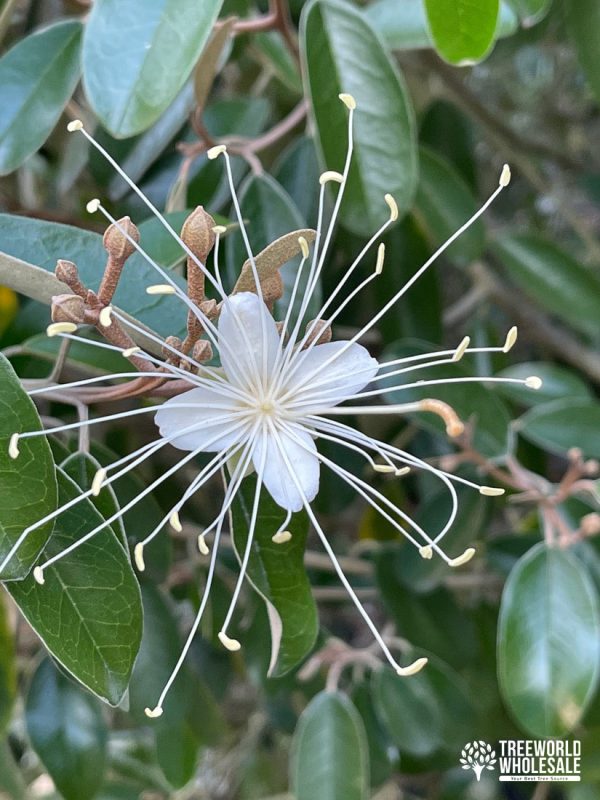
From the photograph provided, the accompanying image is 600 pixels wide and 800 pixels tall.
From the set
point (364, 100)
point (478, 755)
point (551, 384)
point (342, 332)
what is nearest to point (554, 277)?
point (551, 384)

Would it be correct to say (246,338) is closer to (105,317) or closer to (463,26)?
(105,317)

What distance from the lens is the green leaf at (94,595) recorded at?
18.5 inches

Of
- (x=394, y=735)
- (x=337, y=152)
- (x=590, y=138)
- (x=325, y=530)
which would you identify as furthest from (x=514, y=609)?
(x=590, y=138)

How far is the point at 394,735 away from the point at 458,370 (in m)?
0.46

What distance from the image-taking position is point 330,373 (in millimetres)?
487

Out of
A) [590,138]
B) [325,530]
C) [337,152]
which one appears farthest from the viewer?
[590,138]

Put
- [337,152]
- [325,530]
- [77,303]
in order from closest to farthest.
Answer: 1. [77,303]
2. [337,152]
3. [325,530]

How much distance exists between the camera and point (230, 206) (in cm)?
86

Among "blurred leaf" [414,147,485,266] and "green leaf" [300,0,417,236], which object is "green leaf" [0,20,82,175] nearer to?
"green leaf" [300,0,417,236]

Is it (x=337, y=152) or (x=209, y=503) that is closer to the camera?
(x=337, y=152)

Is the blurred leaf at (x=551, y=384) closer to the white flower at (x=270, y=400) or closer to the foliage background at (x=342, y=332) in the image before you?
the foliage background at (x=342, y=332)

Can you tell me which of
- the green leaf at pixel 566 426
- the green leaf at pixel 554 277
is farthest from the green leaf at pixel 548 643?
the green leaf at pixel 554 277

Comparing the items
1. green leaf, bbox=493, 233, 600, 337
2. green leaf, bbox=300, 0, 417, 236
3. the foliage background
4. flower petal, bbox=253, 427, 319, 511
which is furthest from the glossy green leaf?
green leaf, bbox=493, 233, 600, 337

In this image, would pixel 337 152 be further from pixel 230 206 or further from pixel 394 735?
pixel 394 735
